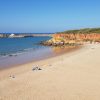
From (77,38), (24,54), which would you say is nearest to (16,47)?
(77,38)

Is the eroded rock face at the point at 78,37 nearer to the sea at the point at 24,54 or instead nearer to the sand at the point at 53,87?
the sea at the point at 24,54

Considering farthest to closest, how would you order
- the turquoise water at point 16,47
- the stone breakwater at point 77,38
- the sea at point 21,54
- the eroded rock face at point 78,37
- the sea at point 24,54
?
the eroded rock face at point 78,37
the stone breakwater at point 77,38
the turquoise water at point 16,47
the sea at point 21,54
the sea at point 24,54

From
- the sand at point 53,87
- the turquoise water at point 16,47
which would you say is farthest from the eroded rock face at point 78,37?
A: the sand at point 53,87

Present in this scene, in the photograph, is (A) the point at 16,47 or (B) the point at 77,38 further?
(B) the point at 77,38

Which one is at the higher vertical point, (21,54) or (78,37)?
(21,54)

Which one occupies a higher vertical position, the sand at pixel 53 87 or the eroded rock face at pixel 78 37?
the sand at pixel 53 87

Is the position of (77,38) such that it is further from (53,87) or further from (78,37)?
(53,87)

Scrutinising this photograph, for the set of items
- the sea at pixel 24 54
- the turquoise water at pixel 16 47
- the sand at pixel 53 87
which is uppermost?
the sand at pixel 53 87

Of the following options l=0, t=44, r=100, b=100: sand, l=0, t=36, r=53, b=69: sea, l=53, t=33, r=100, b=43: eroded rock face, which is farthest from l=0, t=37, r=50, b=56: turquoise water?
l=0, t=44, r=100, b=100: sand

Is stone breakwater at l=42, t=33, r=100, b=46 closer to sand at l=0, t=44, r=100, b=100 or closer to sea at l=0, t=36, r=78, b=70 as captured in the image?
sea at l=0, t=36, r=78, b=70

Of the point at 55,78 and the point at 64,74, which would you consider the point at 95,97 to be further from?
the point at 64,74

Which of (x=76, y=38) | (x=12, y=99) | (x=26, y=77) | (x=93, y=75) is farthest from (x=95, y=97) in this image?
(x=76, y=38)

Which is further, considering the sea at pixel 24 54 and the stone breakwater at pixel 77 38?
the stone breakwater at pixel 77 38

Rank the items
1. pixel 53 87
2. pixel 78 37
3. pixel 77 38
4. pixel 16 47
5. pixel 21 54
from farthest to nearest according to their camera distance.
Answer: pixel 78 37 < pixel 77 38 < pixel 16 47 < pixel 21 54 < pixel 53 87
